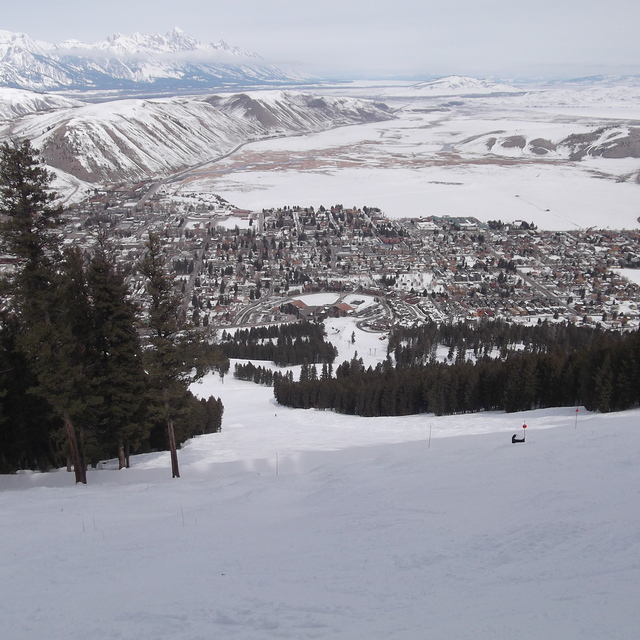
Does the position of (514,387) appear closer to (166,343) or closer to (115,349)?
(166,343)

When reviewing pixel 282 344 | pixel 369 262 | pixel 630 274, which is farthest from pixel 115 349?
pixel 630 274

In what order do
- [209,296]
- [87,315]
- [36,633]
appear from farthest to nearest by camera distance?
[209,296], [87,315], [36,633]

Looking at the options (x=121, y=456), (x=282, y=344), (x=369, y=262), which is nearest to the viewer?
(x=121, y=456)

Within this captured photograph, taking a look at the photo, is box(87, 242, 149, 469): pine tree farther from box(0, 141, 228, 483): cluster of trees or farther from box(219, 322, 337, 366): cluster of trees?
box(219, 322, 337, 366): cluster of trees

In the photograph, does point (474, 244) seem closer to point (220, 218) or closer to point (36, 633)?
point (220, 218)

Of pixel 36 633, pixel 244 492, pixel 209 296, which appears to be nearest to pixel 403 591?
pixel 36 633

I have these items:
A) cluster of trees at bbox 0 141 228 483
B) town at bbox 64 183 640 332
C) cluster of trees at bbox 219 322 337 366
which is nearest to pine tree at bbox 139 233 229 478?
cluster of trees at bbox 0 141 228 483
